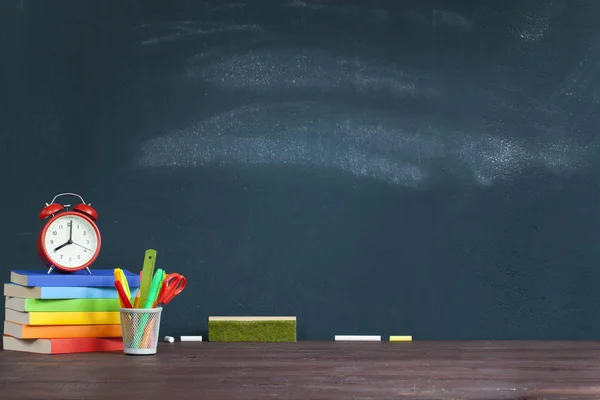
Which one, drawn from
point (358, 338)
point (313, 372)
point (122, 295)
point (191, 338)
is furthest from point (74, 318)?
point (358, 338)

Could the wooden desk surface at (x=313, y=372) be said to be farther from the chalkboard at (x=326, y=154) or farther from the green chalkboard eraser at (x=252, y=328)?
the chalkboard at (x=326, y=154)

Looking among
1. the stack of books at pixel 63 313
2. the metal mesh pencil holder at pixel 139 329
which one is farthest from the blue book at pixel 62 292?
the metal mesh pencil holder at pixel 139 329

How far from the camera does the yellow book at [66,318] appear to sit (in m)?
1.72

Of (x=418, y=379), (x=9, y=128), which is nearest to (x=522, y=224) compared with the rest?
(x=418, y=379)

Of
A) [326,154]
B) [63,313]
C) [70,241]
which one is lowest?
[63,313]

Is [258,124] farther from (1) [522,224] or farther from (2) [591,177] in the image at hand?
(2) [591,177]

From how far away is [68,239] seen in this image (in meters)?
1.79

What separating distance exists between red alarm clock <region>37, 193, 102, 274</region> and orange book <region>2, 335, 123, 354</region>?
0.14m

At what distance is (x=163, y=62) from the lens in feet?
6.73

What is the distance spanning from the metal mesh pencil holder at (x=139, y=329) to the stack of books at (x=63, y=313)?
0.24 ft

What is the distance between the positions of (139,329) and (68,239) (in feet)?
0.83

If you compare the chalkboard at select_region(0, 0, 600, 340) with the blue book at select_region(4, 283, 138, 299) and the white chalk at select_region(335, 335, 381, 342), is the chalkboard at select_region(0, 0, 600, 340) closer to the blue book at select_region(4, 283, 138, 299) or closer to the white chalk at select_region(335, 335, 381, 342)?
the white chalk at select_region(335, 335, 381, 342)

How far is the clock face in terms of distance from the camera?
177 centimetres

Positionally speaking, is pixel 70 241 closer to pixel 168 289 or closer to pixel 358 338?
pixel 168 289
